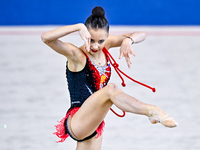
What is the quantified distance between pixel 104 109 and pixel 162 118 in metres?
0.46

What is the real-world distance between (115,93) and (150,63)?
2946 millimetres

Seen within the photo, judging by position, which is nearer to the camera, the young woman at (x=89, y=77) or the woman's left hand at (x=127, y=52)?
the young woman at (x=89, y=77)

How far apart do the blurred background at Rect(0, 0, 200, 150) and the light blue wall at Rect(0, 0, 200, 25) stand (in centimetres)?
2

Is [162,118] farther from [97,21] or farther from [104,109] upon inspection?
[97,21]

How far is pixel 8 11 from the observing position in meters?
6.40

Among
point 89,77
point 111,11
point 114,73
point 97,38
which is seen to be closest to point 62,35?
point 97,38

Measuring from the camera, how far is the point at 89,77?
100 inches

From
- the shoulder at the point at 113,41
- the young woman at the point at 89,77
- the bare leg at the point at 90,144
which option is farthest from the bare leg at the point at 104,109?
the shoulder at the point at 113,41

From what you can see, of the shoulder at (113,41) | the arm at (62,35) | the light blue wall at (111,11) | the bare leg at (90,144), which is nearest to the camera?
the arm at (62,35)

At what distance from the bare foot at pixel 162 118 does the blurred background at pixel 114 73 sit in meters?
1.15

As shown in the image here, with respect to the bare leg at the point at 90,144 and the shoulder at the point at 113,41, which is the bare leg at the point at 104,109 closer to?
the bare leg at the point at 90,144

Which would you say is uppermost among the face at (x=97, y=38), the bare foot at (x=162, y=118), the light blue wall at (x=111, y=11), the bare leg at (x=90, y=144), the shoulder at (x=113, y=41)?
the light blue wall at (x=111, y=11)

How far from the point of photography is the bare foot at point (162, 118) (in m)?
1.96

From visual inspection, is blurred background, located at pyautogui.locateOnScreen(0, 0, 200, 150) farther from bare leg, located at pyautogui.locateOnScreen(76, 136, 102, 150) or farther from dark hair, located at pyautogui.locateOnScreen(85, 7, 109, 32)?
dark hair, located at pyautogui.locateOnScreen(85, 7, 109, 32)
